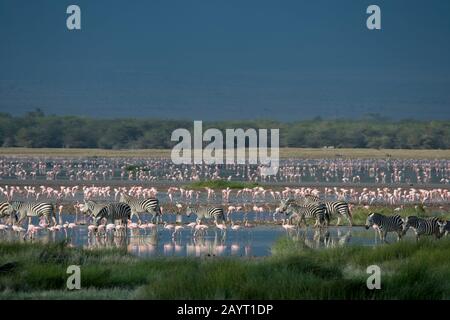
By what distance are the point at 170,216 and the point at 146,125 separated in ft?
325

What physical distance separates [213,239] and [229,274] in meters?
8.74

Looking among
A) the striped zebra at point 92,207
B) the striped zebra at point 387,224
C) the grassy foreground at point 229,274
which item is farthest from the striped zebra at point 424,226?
the striped zebra at point 92,207

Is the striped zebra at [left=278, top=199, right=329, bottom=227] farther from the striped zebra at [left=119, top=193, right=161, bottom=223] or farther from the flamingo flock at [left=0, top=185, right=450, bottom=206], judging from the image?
the flamingo flock at [left=0, top=185, right=450, bottom=206]

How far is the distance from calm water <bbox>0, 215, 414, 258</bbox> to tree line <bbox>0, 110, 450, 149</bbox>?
269 feet

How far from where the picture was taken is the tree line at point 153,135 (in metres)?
110

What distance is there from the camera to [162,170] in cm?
5750

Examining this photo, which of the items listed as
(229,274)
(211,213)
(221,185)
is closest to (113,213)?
(211,213)

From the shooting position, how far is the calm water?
65.2ft

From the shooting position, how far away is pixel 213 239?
22.6 meters

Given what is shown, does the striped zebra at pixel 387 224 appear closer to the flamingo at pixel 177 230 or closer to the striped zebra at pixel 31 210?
the flamingo at pixel 177 230

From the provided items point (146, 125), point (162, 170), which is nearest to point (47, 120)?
point (146, 125)

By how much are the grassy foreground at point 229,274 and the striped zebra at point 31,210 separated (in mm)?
7345

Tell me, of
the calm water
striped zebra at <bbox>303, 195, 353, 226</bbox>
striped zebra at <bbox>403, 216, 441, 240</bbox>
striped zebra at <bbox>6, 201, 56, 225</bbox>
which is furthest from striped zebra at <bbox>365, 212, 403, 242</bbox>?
striped zebra at <bbox>6, 201, 56, 225</bbox>

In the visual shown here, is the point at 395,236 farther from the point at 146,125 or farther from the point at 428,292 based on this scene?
the point at 146,125
